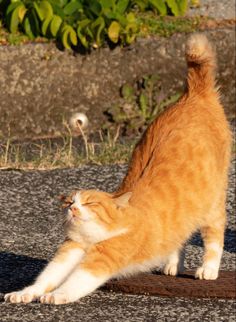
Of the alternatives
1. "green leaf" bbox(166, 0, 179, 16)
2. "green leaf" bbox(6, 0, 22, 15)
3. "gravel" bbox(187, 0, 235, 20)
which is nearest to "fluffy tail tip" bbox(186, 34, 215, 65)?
"green leaf" bbox(6, 0, 22, 15)

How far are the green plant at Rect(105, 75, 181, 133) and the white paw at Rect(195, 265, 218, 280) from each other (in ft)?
10.9

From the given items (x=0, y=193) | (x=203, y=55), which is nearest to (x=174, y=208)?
(x=203, y=55)

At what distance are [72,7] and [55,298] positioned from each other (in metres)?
4.43

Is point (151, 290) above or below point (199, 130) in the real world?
below

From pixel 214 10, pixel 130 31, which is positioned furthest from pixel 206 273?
pixel 214 10

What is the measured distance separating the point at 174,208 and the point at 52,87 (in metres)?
3.61

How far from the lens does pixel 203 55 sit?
632cm

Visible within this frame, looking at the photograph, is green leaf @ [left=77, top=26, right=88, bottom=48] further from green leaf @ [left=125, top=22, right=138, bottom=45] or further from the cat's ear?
the cat's ear

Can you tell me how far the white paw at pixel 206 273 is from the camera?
595 cm

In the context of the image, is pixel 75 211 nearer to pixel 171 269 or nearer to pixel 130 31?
pixel 171 269

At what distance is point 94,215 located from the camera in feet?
16.8

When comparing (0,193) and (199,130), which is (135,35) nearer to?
(0,193)

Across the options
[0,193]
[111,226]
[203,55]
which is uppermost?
[203,55]

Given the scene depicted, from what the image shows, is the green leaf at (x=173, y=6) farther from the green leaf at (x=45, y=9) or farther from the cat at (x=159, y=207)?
the cat at (x=159, y=207)
